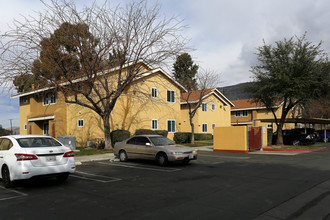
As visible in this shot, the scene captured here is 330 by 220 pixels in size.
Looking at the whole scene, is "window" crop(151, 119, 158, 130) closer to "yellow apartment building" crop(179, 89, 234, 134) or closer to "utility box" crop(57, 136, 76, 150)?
"yellow apartment building" crop(179, 89, 234, 134)

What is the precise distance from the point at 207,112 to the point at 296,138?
45.0 ft

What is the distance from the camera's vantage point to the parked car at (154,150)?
1257 cm

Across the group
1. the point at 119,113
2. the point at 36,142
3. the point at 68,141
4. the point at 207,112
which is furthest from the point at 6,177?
the point at 207,112

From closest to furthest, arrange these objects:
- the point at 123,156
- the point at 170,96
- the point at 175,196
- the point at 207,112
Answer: the point at 175,196 < the point at 123,156 < the point at 170,96 < the point at 207,112

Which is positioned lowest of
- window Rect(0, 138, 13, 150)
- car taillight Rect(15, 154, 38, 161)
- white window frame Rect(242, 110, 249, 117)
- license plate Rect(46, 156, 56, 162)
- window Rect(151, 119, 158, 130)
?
license plate Rect(46, 156, 56, 162)

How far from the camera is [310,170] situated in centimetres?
1124

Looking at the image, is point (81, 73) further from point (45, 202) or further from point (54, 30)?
point (45, 202)

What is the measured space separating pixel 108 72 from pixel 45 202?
1422 cm

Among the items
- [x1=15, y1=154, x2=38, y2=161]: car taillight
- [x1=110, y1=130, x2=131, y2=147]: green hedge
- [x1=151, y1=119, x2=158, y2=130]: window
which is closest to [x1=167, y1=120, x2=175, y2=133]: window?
[x1=151, y1=119, x2=158, y2=130]: window

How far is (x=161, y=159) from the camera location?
42.1ft

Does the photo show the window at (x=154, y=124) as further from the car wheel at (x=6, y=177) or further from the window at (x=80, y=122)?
the car wheel at (x=6, y=177)

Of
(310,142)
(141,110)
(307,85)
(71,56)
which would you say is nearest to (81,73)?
(71,56)

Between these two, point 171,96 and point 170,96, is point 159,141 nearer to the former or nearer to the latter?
point 170,96

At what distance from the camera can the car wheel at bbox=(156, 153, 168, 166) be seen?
1267 centimetres
